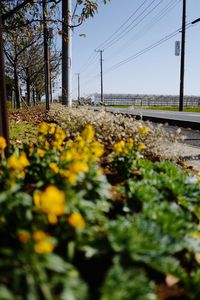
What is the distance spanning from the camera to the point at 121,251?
6.47 feet

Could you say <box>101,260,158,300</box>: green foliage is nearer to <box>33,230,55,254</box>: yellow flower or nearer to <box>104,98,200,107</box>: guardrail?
<box>33,230,55,254</box>: yellow flower

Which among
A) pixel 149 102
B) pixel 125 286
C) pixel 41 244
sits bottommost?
pixel 149 102

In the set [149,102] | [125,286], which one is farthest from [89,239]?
[149,102]

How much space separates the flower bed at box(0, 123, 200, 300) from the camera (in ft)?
5.24

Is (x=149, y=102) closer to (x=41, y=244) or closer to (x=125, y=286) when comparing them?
(x=125, y=286)

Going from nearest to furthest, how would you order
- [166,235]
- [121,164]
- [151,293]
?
[151,293] → [166,235] → [121,164]

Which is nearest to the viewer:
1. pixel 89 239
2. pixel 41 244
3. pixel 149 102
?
pixel 41 244

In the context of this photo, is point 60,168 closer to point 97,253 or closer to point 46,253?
point 97,253

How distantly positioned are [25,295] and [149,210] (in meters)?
1.15

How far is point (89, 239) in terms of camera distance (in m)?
2.07

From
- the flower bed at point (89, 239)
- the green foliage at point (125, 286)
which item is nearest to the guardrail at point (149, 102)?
the flower bed at point (89, 239)

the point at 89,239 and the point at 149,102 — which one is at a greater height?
the point at 89,239

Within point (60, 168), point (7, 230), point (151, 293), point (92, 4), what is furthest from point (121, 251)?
point (92, 4)

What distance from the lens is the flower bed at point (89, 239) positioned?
5.24 feet
